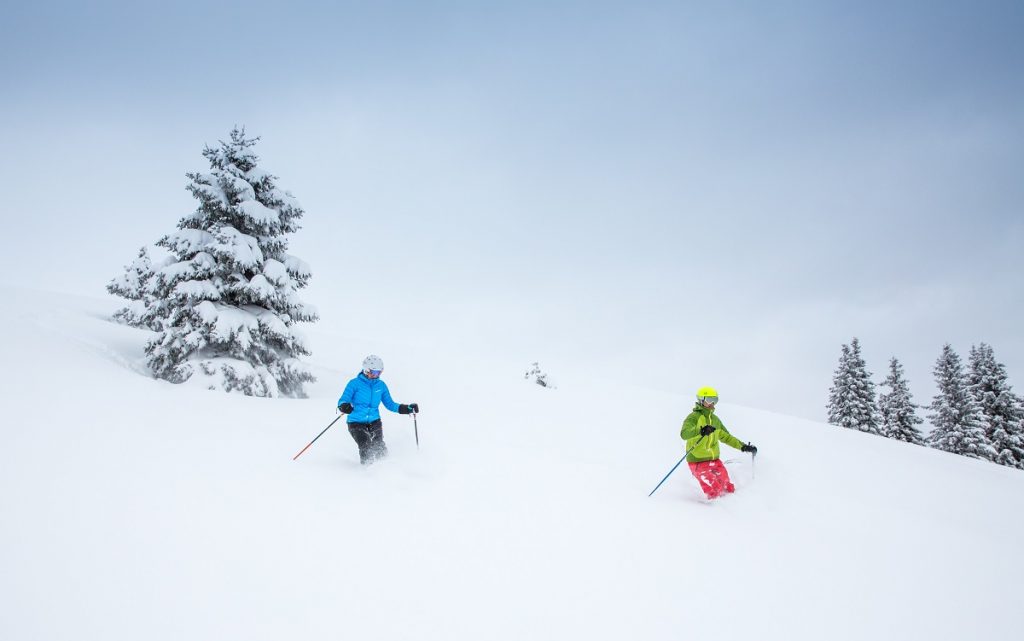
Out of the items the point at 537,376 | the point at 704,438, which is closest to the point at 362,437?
the point at 704,438

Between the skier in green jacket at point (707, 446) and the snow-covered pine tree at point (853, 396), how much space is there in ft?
99.2

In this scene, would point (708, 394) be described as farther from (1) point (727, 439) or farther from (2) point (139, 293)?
(2) point (139, 293)

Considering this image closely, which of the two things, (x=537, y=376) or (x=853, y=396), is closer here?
(x=537, y=376)

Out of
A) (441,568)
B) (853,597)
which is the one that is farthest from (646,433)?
(441,568)

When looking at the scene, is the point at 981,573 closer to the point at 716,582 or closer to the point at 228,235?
the point at 716,582

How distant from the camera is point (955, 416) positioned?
29.3 meters

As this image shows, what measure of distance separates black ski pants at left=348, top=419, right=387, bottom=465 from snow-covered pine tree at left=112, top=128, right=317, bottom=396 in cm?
593

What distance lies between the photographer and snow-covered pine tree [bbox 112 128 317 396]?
11.5 m

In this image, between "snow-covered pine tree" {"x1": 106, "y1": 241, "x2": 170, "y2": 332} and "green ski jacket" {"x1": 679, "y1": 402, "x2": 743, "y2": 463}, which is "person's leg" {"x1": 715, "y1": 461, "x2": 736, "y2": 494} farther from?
"snow-covered pine tree" {"x1": 106, "y1": 241, "x2": 170, "y2": 332}

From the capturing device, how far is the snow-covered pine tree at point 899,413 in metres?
30.7

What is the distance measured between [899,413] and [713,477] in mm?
33654

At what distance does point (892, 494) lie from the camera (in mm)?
8750

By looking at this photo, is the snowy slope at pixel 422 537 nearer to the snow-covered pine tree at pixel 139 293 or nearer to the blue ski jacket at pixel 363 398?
the blue ski jacket at pixel 363 398

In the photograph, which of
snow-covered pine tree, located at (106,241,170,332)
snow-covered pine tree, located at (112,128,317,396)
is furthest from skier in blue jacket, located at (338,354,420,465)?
snow-covered pine tree, located at (106,241,170,332)
